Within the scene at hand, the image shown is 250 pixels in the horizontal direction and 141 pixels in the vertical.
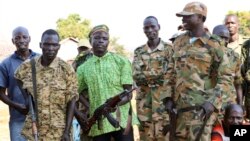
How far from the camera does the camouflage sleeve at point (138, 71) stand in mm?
6230

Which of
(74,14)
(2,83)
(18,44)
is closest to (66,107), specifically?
(2,83)

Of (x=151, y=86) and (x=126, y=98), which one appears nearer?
(x=126, y=98)

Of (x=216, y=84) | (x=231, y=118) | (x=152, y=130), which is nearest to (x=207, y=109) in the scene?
(x=216, y=84)

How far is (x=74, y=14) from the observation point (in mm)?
64688

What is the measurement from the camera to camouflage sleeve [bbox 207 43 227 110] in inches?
180

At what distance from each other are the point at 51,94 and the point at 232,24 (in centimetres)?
309

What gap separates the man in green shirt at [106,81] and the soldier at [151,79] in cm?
67

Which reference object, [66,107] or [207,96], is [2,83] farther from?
[207,96]

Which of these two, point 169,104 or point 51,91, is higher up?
point 51,91

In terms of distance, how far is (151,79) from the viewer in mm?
6188

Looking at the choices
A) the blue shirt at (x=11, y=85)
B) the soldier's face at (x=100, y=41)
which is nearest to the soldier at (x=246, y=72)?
the soldier's face at (x=100, y=41)

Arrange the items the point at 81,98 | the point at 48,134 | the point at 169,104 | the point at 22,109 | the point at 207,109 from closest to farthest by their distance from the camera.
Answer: the point at 207,109 → the point at 48,134 → the point at 169,104 → the point at 22,109 → the point at 81,98

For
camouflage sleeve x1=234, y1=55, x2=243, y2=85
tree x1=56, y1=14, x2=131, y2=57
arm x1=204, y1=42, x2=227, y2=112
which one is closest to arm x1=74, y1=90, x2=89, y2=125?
arm x1=204, y1=42, x2=227, y2=112

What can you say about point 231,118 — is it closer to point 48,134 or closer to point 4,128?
point 48,134
